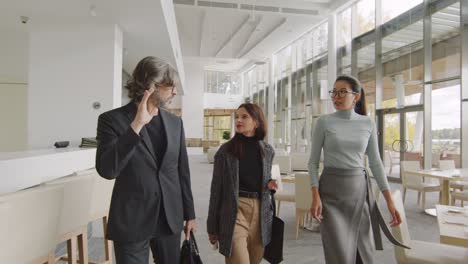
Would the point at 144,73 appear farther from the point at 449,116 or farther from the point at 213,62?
the point at 213,62

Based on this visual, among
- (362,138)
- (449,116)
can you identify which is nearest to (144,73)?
(362,138)

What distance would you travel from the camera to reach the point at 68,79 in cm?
557

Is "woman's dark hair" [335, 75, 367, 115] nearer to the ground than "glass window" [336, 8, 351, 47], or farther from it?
nearer to the ground

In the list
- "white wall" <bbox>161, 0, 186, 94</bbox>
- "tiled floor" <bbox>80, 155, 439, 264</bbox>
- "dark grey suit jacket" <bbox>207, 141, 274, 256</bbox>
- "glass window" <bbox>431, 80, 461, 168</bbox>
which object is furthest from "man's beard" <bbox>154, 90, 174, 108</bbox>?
"glass window" <bbox>431, 80, 461, 168</bbox>

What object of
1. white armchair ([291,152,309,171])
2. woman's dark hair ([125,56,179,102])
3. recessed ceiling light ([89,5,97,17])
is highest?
recessed ceiling light ([89,5,97,17])

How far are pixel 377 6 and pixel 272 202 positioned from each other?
9403mm

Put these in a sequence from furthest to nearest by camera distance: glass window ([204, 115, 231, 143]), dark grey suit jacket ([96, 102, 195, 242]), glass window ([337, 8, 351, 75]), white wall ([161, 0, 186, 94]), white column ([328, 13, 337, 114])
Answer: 1. glass window ([204, 115, 231, 143])
2. white column ([328, 13, 337, 114])
3. glass window ([337, 8, 351, 75])
4. white wall ([161, 0, 186, 94])
5. dark grey suit jacket ([96, 102, 195, 242])

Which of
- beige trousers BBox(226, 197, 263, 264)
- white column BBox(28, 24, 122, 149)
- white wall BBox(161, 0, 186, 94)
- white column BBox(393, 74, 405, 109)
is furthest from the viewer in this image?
white column BBox(393, 74, 405, 109)

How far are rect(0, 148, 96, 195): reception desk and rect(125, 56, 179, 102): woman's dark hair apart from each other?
132 cm

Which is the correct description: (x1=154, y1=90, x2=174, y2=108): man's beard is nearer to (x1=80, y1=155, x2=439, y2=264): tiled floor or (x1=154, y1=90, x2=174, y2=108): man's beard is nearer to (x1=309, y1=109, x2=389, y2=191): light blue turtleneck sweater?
(x1=309, y1=109, x2=389, y2=191): light blue turtleneck sweater

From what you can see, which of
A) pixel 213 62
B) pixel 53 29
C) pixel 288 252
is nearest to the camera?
pixel 288 252

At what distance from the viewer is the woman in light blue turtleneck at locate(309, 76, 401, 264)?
Answer: 209 cm

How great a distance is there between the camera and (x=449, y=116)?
7.63 meters

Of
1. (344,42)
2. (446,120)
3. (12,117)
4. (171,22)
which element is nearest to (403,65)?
(446,120)
